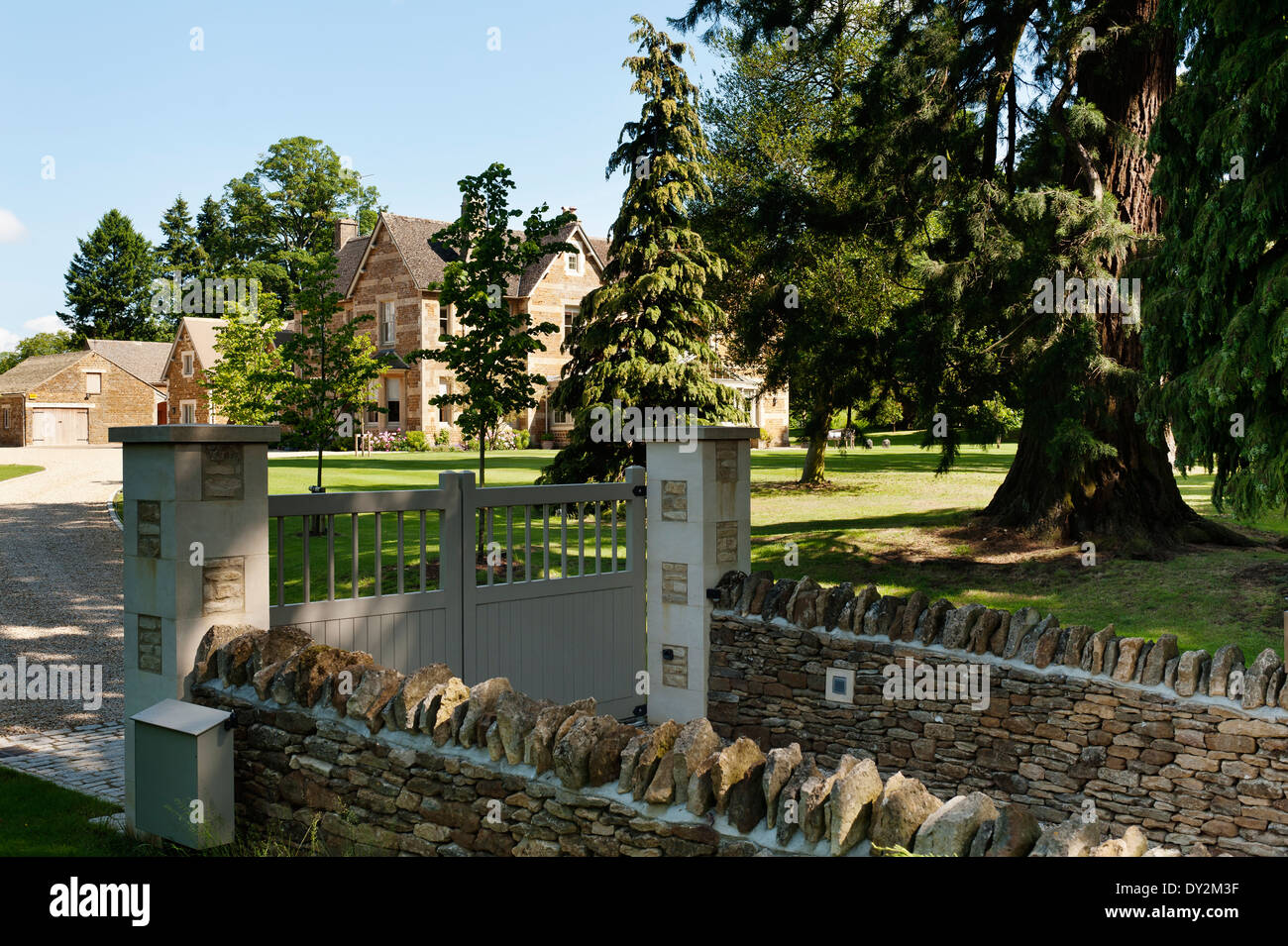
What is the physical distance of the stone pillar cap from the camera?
5.07 meters

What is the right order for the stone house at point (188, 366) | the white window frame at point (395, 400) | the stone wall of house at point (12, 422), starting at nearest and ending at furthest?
the white window frame at point (395, 400) < the stone house at point (188, 366) < the stone wall of house at point (12, 422)

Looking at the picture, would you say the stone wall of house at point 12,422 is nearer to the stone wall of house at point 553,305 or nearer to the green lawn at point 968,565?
the stone wall of house at point 553,305

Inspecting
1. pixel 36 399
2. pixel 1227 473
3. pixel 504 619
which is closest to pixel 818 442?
pixel 1227 473

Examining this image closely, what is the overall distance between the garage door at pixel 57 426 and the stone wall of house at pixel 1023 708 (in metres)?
57.0

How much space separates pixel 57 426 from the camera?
5469 centimetres

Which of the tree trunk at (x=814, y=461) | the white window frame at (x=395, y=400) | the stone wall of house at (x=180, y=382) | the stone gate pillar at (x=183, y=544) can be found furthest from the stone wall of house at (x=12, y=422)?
the stone gate pillar at (x=183, y=544)

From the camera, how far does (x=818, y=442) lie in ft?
76.3

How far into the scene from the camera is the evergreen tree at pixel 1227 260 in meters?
7.56

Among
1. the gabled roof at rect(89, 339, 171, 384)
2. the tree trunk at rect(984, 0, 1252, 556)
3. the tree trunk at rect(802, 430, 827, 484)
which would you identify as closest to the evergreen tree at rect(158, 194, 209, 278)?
the gabled roof at rect(89, 339, 171, 384)

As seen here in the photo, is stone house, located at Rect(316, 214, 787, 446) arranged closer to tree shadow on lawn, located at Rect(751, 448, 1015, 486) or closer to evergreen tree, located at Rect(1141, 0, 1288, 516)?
tree shadow on lawn, located at Rect(751, 448, 1015, 486)

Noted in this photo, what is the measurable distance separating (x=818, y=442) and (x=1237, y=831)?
18.0 meters

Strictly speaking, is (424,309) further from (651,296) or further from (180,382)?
(651,296)
